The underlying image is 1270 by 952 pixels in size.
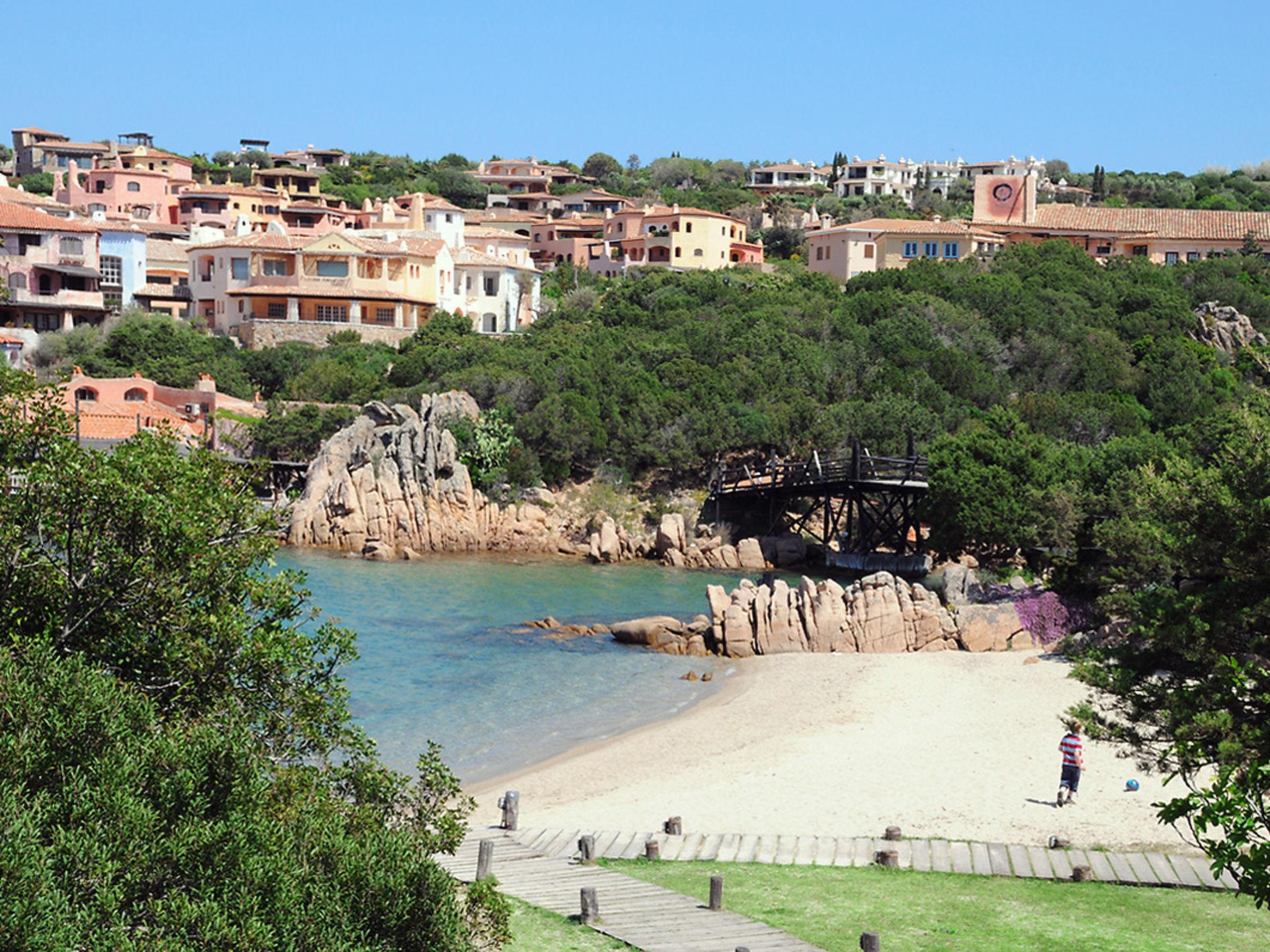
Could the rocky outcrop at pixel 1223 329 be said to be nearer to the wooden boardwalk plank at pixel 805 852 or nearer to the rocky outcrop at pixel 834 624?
the rocky outcrop at pixel 834 624

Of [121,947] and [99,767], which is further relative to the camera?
[99,767]

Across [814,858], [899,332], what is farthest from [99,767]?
[899,332]

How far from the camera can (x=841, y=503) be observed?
53531mm

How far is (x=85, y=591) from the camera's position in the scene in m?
11.2

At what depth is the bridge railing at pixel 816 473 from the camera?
158ft

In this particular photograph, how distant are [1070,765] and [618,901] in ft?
27.0

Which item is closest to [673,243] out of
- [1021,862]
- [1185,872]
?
[1021,862]

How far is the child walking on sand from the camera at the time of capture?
19.8 meters

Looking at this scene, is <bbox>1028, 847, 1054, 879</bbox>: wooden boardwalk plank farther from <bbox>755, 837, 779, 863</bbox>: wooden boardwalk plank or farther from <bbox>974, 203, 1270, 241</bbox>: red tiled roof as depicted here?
<bbox>974, 203, 1270, 241</bbox>: red tiled roof

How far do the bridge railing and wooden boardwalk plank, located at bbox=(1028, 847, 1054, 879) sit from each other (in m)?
30.1

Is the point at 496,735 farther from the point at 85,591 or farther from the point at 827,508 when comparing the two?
the point at 827,508

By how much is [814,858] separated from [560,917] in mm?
3952

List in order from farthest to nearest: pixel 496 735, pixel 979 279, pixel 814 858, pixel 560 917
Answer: pixel 979 279
pixel 496 735
pixel 814 858
pixel 560 917

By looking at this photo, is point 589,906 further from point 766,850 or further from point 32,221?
point 32,221
